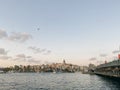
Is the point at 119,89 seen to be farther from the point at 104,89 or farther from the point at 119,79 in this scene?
the point at 119,79

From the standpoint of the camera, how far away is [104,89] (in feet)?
300

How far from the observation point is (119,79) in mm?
136125

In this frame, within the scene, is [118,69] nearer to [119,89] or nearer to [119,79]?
[119,79]

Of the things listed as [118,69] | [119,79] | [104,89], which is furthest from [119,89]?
[118,69]

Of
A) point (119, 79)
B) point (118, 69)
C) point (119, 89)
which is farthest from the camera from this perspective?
point (118, 69)

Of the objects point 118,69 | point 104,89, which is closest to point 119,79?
point 118,69

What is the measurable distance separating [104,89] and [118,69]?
2696 inches

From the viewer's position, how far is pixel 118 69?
15575 cm

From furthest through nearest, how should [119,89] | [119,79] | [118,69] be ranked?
[118,69] < [119,79] < [119,89]

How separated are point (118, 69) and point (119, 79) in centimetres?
2058

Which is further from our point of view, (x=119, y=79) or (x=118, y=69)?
(x=118, y=69)

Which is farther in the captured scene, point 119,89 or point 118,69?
point 118,69

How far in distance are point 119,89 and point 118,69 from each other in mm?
70345

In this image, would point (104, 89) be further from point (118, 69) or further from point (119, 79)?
point (118, 69)
